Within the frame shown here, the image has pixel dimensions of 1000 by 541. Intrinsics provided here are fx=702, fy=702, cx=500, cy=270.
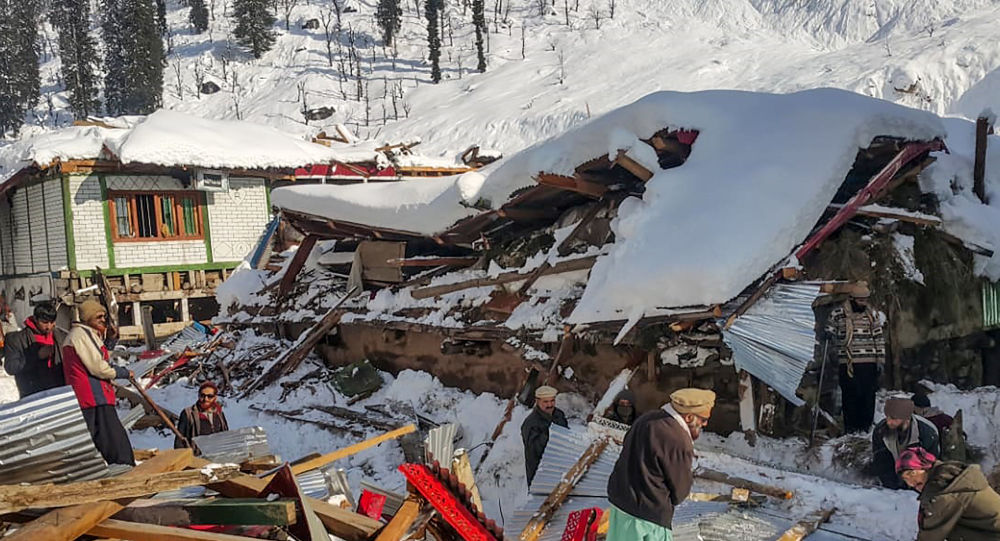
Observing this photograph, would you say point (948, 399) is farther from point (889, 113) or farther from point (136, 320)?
point (136, 320)

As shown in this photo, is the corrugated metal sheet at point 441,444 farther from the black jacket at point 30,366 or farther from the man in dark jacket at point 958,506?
the man in dark jacket at point 958,506

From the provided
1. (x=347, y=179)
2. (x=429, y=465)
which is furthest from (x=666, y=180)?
(x=347, y=179)

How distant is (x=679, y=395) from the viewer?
158 inches

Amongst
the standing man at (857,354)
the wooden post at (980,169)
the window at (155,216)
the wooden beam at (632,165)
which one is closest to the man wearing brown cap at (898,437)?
the standing man at (857,354)

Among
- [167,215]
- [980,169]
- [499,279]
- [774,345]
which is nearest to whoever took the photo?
[774,345]

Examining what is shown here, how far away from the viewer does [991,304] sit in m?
8.58

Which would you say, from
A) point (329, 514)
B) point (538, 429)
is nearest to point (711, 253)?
point (538, 429)

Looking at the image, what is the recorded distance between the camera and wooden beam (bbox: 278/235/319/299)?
500 inches

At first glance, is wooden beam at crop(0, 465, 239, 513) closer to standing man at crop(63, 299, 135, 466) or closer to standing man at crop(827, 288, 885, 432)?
standing man at crop(63, 299, 135, 466)

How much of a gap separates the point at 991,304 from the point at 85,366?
977 centimetres

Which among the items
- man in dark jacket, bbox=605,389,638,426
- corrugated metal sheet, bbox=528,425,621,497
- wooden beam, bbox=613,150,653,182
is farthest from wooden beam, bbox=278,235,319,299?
corrugated metal sheet, bbox=528,425,621,497

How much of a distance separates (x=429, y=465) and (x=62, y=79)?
71.4m

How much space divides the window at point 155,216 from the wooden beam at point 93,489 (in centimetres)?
1751

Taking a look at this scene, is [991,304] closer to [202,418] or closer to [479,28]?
[202,418]
